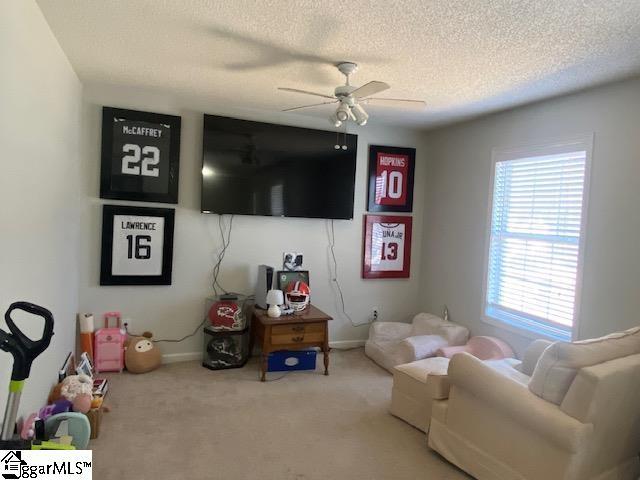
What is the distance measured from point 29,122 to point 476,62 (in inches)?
99.5

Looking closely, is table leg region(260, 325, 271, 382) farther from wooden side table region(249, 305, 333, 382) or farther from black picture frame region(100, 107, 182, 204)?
black picture frame region(100, 107, 182, 204)

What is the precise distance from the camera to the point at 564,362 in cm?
207

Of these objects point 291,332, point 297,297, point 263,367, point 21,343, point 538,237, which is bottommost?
point 263,367

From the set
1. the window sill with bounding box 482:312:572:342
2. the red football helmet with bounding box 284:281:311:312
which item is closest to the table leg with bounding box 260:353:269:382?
the red football helmet with bounding box 284:281:311:312

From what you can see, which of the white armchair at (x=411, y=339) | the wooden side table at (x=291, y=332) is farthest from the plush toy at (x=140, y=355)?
the white armchair at (x=411, y=339)

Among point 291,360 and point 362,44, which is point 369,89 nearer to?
point 362,44

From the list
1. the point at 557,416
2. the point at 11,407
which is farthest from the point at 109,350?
the point at 557,416

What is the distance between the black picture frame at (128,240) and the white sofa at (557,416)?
2.65m

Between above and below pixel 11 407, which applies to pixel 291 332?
below

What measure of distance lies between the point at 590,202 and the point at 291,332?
8.17 ft

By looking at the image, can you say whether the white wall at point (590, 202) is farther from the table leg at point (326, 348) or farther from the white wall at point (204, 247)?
the table leg at point (326, 348)

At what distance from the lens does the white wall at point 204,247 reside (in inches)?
147

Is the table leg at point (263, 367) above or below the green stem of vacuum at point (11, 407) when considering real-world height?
below

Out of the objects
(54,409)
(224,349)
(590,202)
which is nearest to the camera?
(54,409)
